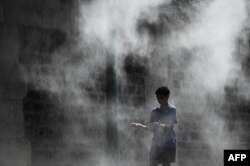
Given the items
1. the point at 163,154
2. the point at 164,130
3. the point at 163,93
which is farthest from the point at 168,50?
the point at 163,154

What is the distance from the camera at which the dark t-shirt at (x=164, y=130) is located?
9.86 m

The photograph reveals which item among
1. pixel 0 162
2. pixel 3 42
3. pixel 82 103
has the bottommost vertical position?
pixel 0 162

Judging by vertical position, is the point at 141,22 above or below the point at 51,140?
above

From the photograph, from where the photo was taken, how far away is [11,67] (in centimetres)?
1073

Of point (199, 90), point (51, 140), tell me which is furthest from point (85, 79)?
point (199, 90)

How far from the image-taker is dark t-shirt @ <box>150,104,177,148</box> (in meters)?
9.86

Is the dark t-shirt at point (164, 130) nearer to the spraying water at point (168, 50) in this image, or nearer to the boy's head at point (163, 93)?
the boy's head at point (163, 93)

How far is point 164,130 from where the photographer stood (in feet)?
32.3

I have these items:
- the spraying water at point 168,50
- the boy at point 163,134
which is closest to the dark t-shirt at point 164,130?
the boy at point 163,134

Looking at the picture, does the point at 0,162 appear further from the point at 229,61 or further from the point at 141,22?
the point at 229,61

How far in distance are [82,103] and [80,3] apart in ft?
5.33

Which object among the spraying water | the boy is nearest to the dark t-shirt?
the boy

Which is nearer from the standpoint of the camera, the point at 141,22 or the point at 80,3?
the point at 80,3

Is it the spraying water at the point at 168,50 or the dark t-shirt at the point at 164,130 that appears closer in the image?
the dark t-shirt at the point at 164,130
